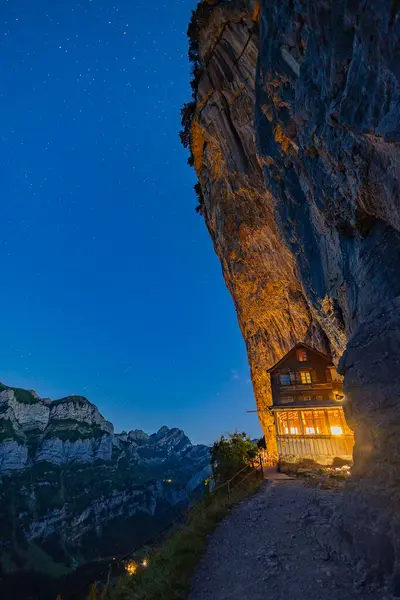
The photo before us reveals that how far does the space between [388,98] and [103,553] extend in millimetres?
100574

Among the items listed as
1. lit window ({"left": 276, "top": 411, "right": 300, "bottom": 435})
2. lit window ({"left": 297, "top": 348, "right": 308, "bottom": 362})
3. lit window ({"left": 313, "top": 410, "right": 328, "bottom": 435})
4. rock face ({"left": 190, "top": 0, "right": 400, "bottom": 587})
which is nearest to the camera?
rock face ({"left": 190, "top": 0, "right": 400, "bottom": 587})

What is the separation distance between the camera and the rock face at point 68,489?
68.2 metres

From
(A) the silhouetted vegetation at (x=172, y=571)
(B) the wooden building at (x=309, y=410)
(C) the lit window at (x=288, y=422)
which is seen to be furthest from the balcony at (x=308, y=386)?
(A) the silhouetted vegetation at (x=172, y=571)

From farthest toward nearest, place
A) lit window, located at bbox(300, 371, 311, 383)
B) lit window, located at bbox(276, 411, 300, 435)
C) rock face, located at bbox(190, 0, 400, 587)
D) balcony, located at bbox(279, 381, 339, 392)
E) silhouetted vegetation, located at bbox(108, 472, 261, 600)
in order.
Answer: lit window, located at bbox(300, 371, 311, 383), balcony, located at bbox(279, 381, 339, 392), lit window, located at bbox(276, 411, 300, 435), rock face, located at bbox(190, 0, 400, 587), silhouetted vegetation, located at bbox(108, 472, 261, 600)

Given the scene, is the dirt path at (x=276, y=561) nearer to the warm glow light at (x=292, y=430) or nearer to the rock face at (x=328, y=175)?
the rock face at (x=328, y=175)

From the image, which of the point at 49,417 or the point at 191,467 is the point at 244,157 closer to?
the point at 49,417

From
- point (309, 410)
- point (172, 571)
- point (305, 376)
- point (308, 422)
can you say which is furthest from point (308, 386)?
point (172, 571)

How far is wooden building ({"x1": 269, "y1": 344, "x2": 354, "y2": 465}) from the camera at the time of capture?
61.2ft

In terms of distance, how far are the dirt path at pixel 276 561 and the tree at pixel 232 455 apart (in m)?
8.08

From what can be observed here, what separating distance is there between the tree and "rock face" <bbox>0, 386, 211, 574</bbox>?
57.6m

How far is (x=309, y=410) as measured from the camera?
20.9 metres

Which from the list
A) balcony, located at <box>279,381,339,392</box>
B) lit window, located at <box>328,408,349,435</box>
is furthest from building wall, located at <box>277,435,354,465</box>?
balcony, located at <box>279,381,339,392</box>

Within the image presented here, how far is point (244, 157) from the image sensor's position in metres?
23.6

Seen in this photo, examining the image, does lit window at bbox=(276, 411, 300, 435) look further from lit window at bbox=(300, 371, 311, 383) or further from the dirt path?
the dirt path
